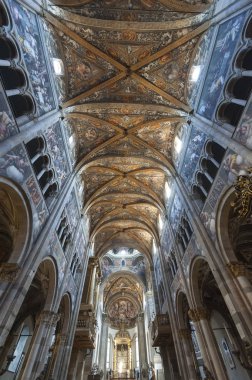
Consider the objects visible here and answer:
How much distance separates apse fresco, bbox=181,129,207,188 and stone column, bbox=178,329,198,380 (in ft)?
27.1

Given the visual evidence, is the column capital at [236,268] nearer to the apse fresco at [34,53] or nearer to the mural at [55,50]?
the apse fresco at [34,53]

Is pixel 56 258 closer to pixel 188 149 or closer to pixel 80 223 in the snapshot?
pixel 80 223

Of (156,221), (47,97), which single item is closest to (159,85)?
(47,97)

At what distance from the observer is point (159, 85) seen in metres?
11.6

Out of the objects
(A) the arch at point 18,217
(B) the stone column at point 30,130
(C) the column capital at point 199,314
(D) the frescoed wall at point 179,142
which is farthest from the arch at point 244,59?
(C) the column capital at point 199,314

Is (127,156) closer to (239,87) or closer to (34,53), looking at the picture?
(34,53)

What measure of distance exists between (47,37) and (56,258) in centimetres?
1024

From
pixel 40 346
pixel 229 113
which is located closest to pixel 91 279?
pixel 40 346

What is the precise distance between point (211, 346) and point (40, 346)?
6770 mm

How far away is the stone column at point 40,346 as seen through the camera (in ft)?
25.4

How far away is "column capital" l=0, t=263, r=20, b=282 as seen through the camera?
269 inches

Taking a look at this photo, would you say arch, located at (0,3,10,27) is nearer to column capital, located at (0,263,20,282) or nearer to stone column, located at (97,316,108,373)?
column capital, located at (0,263,20,282)

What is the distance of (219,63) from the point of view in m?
8.77

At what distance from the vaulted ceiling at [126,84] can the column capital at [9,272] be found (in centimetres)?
801
